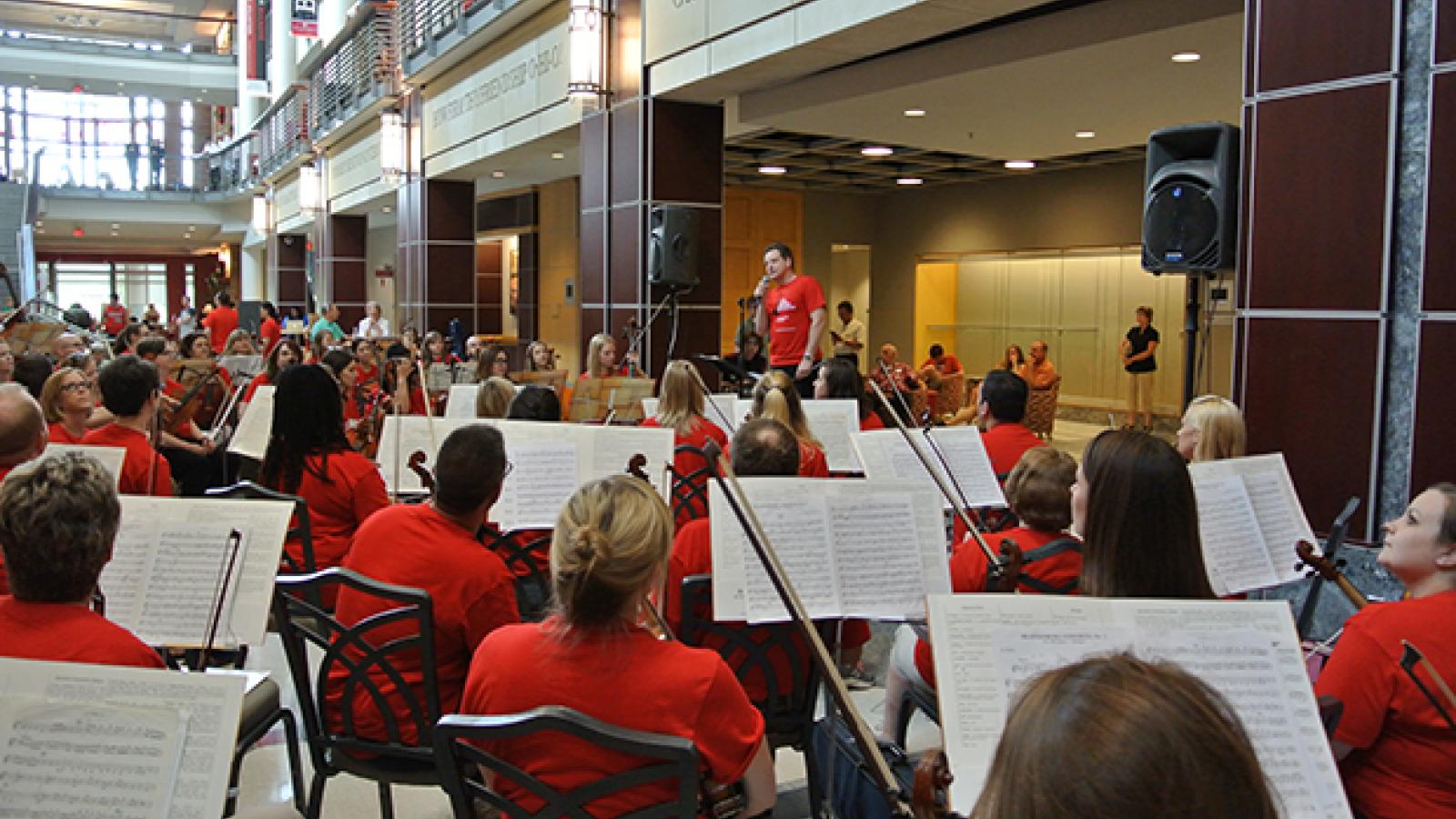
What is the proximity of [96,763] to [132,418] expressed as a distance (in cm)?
293

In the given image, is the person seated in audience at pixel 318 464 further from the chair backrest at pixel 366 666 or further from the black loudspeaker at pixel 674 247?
the black loudspeaker at pixel 674 247

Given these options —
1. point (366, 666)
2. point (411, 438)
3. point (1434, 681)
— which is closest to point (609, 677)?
point (366, 666)

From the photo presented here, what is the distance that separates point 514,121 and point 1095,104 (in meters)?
6.00

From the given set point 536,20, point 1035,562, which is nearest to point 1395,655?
point 1035,562

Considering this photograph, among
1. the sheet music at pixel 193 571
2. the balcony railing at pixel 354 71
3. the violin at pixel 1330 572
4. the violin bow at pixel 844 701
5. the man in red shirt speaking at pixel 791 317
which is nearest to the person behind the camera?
the violin bow at pixel 844 701

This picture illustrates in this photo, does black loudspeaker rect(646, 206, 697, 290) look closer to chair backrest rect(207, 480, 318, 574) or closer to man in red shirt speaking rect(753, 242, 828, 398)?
man in red shirt speaking rect(753, 242, 828, 398)

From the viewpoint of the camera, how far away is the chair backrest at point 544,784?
63.0 inches

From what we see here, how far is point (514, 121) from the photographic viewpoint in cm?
1148

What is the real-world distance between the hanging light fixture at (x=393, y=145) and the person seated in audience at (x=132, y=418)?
38.7ft

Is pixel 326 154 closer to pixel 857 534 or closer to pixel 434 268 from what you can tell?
pixel 434 268

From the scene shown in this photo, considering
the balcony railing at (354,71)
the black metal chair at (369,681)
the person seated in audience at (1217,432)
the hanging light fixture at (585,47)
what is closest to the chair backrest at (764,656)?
the black metal chair at (369,681)

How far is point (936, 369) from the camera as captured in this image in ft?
40.9

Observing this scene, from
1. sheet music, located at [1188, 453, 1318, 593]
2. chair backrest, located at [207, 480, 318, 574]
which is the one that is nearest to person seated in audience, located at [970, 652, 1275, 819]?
sheet music, located at [1188, 453, 1318, 593]

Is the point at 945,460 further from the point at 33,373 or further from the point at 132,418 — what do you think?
the point at 33,373
